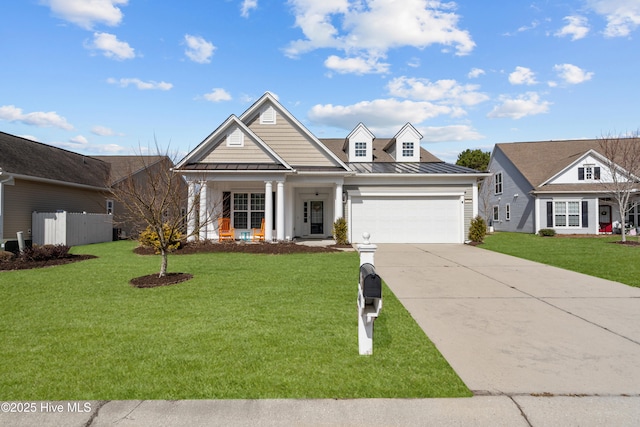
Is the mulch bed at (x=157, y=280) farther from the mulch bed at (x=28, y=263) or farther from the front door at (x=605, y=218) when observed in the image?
the front door at (x=605, y=218)

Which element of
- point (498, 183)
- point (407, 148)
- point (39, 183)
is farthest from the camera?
point (498, 183)

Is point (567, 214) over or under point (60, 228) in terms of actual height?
over

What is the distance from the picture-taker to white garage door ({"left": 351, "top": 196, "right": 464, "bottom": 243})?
17766 mm

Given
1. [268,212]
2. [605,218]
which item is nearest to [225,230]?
[268,212]

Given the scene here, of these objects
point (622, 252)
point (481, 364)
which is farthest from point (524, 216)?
point (481, 364)

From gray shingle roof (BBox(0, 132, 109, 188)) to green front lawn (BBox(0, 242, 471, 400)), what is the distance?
39.5ft

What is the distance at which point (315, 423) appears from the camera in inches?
108

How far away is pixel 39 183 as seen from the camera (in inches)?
691

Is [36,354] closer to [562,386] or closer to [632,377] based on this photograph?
[562,386]

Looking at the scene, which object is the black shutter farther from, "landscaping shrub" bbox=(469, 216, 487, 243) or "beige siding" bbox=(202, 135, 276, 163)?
"landscaping shrub" bbox=(469, 216, 487, 243)

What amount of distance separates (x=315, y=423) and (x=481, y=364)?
6.87 ft

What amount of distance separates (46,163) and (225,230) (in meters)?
11.0

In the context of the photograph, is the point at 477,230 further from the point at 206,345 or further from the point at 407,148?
the point at 206,345

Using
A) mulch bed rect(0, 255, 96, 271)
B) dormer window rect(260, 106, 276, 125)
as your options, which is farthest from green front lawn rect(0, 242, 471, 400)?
dormer window rect(260, 106, 276, 125)
